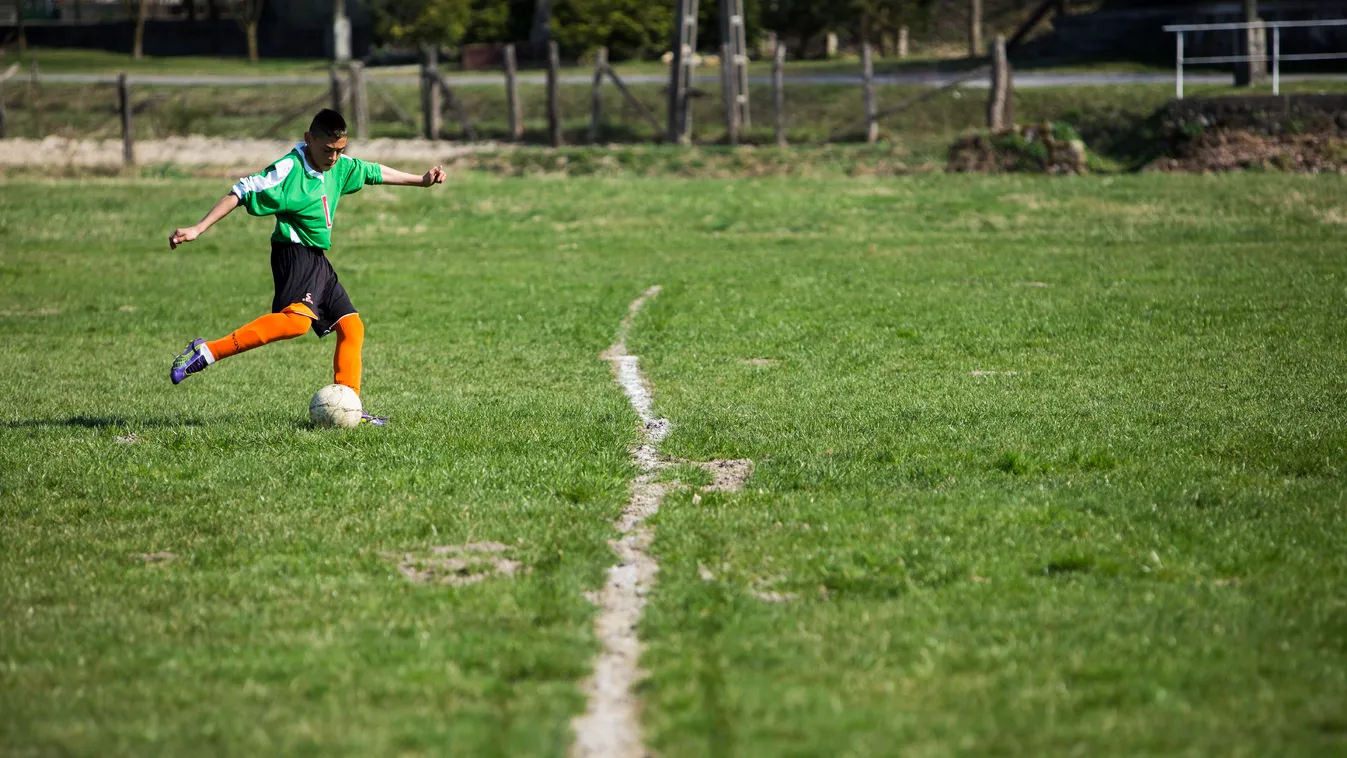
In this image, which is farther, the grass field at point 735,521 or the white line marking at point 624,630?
the grass field at point 735,521

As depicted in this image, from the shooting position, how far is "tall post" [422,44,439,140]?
3466 centimetres

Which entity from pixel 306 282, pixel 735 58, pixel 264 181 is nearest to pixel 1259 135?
pixel 735 58

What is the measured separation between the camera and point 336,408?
9312 mm

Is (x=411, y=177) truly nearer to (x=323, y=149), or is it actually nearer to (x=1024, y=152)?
(x=323, y=149)

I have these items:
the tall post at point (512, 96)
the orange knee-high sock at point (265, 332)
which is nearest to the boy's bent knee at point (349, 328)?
the orange knee-high sock at point (265, 332)

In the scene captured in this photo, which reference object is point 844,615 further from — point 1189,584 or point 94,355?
point 94,355

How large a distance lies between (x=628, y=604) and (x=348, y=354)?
423 cm

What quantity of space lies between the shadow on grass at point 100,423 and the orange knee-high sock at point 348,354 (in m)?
1.17

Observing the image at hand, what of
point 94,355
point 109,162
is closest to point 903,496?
point 94,355

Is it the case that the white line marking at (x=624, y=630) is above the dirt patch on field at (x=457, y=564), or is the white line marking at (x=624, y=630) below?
below

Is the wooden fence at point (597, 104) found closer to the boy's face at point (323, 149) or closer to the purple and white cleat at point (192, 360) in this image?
the boy's face at point (323, 149)

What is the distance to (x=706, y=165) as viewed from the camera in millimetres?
29656

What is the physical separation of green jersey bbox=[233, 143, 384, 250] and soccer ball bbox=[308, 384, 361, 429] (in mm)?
1045

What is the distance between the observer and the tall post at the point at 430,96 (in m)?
34.7
